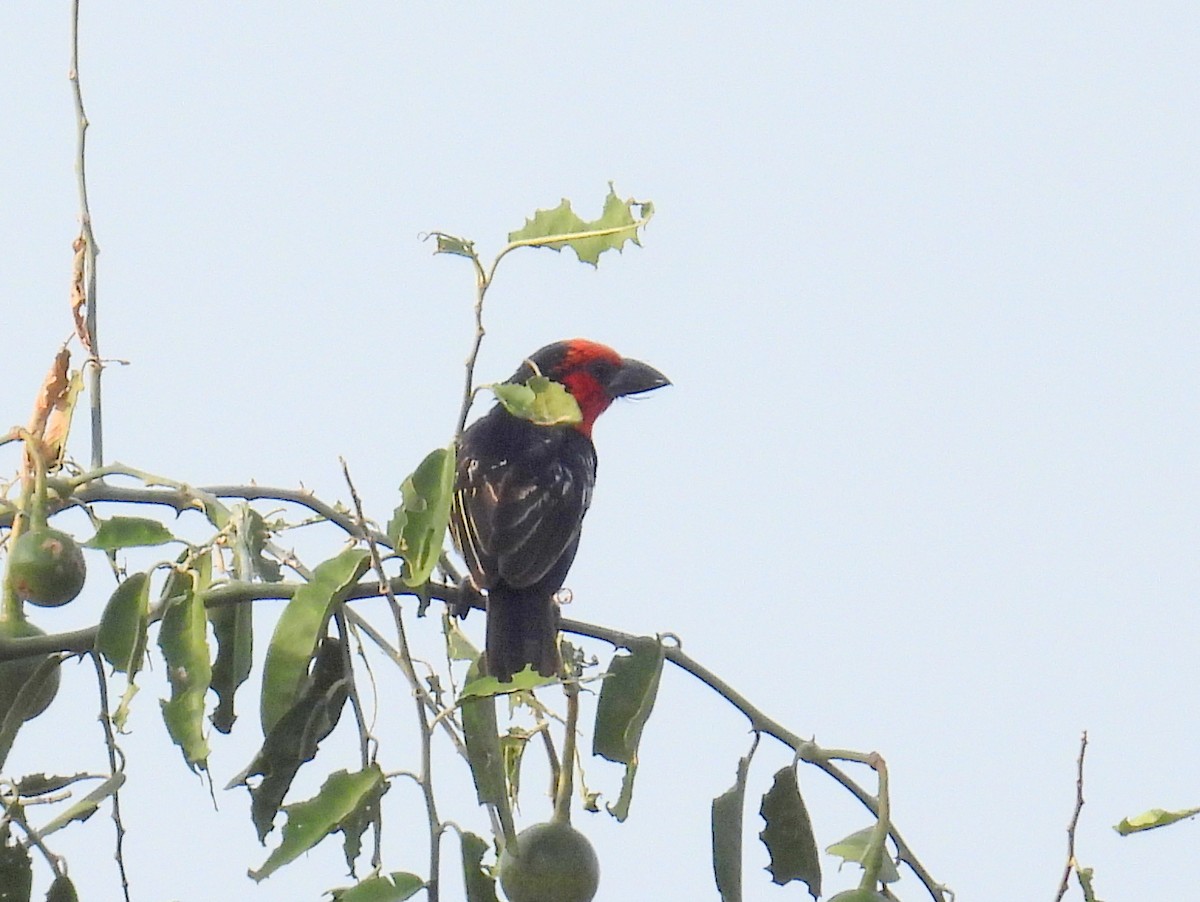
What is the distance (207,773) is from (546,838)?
44 cm

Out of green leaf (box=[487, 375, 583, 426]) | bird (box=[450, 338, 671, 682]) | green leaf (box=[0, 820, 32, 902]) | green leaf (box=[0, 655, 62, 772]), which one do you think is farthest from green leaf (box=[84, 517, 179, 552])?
bird (box=[450, 338, 671, 682])

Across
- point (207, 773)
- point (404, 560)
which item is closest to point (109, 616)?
point (207, 773)

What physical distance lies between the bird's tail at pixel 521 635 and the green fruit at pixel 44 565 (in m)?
0.98

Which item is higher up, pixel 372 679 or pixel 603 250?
pixel 603 250

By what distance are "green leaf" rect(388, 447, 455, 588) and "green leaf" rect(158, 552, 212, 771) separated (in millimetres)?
269

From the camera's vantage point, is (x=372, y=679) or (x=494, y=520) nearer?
(x=372, y=679)

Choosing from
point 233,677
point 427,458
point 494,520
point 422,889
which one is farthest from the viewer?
point 494,520

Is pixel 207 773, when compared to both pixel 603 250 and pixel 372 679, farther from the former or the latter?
pixel 603 250

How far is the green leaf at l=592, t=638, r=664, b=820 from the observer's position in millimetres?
2264

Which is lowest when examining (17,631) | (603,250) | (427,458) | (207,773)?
(207,773)

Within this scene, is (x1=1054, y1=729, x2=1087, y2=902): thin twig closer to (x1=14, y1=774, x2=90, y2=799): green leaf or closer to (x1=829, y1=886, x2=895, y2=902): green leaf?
(x1=829, y1=886, x2=895, y2=902): green leaf

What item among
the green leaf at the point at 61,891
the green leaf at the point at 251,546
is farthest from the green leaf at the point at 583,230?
the green leaf at the point at 61,891

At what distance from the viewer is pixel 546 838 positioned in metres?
2.20

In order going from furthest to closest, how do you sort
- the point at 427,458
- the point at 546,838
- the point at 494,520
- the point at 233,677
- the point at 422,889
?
the point at 494,520 → the point at 233,677 → the point at 546,838 → the point at 427,458 → the point at 422,889
